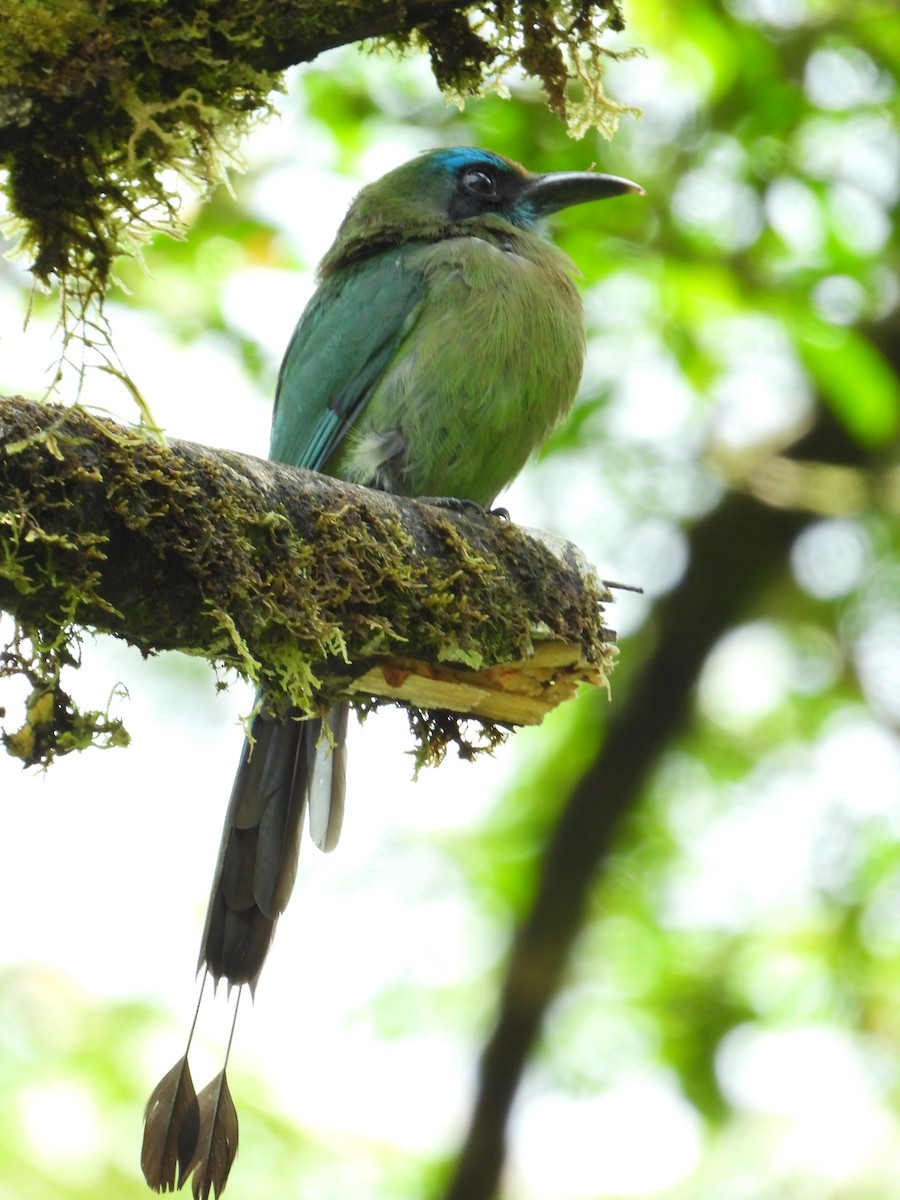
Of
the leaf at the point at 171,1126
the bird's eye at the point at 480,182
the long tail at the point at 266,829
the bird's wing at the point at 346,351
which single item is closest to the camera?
the leaf at the point at 171,1126

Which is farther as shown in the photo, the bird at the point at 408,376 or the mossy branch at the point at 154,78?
the bird at the point at 408,376

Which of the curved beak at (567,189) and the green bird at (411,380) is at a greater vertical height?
the curved beak at (567,189)

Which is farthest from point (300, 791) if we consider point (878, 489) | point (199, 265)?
point (878, 489)

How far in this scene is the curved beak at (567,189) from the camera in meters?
3.84

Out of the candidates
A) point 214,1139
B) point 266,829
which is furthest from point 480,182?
point 214,1139

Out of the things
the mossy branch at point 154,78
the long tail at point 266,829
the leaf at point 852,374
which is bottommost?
the long tail at point 266,829

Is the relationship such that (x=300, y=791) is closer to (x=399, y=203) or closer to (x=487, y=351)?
(x=487, y=351)

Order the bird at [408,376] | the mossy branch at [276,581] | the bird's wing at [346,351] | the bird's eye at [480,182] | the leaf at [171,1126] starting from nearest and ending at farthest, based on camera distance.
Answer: the mossy branch at [276,581], the leaf at [171,1126], the bird at [408,376], the bird's wing at [346,351], the bird's eye at [480,182]

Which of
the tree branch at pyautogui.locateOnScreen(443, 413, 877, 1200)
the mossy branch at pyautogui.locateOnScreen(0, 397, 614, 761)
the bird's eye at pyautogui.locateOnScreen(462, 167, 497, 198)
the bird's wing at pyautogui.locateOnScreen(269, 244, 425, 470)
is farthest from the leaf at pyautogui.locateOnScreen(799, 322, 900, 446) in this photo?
the tree branch at pyautogui.locateOnScreen(443, 413, 877, 1200)

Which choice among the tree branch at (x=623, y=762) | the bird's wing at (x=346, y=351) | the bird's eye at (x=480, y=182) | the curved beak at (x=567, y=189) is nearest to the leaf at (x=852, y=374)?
the curved beak at (x=567, y=189)

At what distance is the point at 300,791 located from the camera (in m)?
3.17

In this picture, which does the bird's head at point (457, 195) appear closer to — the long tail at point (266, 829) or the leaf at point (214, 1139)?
the long tail at point (266, 829)

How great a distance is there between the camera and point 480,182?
403cm

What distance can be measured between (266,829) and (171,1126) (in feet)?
2.44
